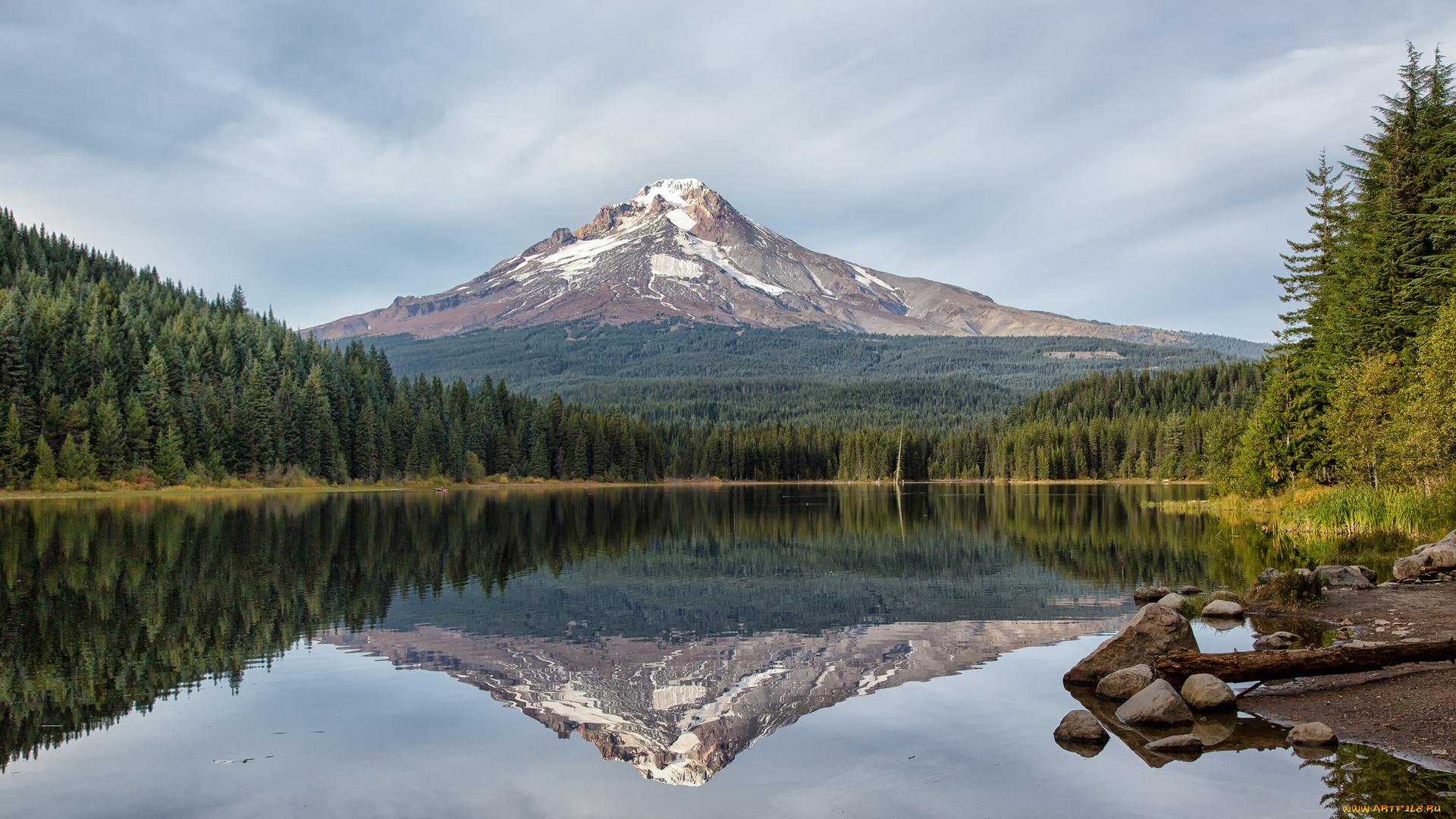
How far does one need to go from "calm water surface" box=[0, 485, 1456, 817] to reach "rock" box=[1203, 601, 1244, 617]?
1.76 m

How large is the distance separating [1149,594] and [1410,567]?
6.96m

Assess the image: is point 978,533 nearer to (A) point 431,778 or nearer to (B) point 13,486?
(A) point 431,778

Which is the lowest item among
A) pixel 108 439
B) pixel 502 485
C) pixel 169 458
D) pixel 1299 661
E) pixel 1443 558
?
pixel 502 485

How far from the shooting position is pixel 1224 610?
21.4 m

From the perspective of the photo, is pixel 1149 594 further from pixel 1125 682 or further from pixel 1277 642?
pixel 1125 682

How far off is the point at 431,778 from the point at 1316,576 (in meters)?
22.3

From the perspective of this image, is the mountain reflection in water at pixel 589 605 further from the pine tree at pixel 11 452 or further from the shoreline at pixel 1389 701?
the pine tree at pixel 11 452

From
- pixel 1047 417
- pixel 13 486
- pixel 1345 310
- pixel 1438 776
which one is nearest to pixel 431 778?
pixel 1438 776

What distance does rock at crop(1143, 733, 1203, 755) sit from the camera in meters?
12.1

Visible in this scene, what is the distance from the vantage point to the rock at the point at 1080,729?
1281 centimetres

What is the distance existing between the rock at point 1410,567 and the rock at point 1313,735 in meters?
16.4

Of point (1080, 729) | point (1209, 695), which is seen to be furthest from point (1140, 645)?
point (1080, 729)

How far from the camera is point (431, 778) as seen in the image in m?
11.8

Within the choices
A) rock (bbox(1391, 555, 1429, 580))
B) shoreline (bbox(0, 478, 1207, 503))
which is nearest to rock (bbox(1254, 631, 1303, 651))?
rock (bbox(1391, 555, 1429, 580))
